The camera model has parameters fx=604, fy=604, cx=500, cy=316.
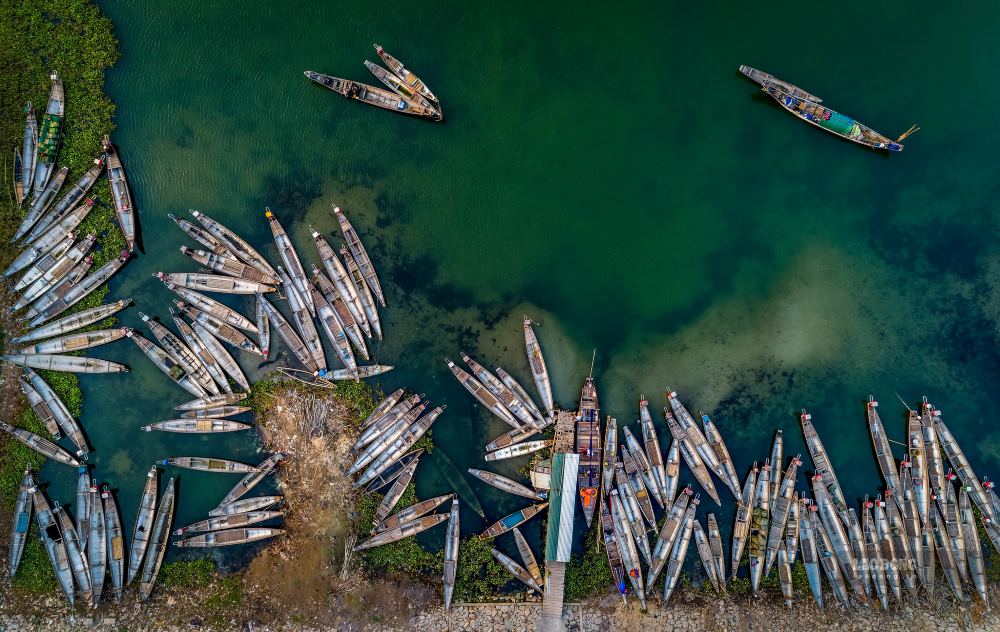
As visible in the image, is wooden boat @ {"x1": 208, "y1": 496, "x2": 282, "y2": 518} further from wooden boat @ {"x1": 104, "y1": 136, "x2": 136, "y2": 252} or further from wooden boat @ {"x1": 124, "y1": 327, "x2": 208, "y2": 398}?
wooden boat @ {"x1": 104, "y1": 136, "x2": 136, "y2": 252}

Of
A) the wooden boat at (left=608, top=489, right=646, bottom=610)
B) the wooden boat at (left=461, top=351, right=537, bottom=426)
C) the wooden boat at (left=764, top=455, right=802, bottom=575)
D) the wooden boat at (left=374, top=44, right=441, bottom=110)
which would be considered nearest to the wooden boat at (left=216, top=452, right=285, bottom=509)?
the wooden boat at (left=461, top=351, right=537, bottom=426)

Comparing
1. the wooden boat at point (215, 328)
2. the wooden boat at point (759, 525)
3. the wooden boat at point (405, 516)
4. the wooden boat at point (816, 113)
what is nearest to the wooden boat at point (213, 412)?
the wooden boat at point (215, 328)

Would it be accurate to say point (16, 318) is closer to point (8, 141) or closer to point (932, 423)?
point (8, 141)

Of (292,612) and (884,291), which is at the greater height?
(884,291)

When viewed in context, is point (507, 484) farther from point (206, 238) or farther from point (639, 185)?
point (206, 238)

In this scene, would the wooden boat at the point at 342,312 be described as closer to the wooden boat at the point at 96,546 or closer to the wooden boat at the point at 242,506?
the wooden boat at the point at 242,506

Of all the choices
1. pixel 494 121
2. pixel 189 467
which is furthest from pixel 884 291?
pixel 189 467
